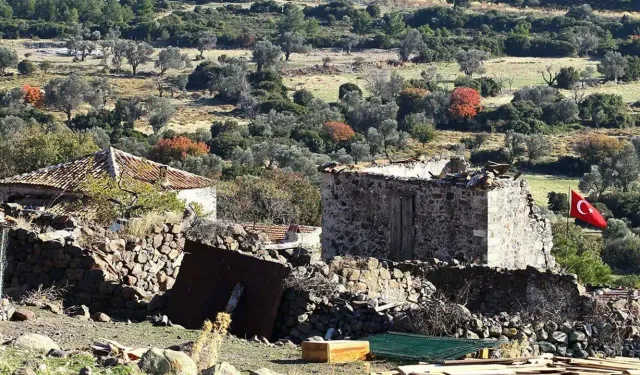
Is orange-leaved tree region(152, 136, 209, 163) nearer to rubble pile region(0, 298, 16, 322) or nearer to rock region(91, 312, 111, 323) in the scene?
rock region(91, 312, 111, 323)

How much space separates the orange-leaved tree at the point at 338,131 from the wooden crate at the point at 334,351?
56.9 metres

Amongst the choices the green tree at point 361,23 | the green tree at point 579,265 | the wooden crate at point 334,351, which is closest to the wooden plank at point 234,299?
the wooden crate at point 334,351

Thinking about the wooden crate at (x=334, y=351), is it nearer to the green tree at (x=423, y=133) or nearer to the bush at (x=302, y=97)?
the green tree at (x=423, y=133)

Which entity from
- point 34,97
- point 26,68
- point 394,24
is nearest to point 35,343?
point 34,97

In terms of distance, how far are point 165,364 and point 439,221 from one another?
9.32 m

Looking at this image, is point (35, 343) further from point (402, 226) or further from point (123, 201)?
point (123, 201)

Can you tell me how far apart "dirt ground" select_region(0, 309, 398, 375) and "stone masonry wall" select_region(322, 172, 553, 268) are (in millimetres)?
6010

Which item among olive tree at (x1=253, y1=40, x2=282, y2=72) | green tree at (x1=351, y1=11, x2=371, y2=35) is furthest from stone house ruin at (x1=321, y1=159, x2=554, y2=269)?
green tree at (x1=351, y1=11, x2=371, y2=35)

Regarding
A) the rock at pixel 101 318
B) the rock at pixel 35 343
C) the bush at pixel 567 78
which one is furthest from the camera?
the bush at pixel 567 78

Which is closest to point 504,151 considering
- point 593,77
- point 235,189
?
point 235,189

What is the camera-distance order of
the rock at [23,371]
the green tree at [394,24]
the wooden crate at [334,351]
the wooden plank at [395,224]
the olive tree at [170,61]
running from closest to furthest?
the rock at [23,371] < the wooden crate at [334,351] < the wooden plank at [395,224] < the olive tree at [170,61] < the green tree at [394,24]

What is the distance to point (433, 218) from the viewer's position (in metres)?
19.6

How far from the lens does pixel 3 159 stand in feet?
143

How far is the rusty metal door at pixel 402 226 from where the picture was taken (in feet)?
65.0
